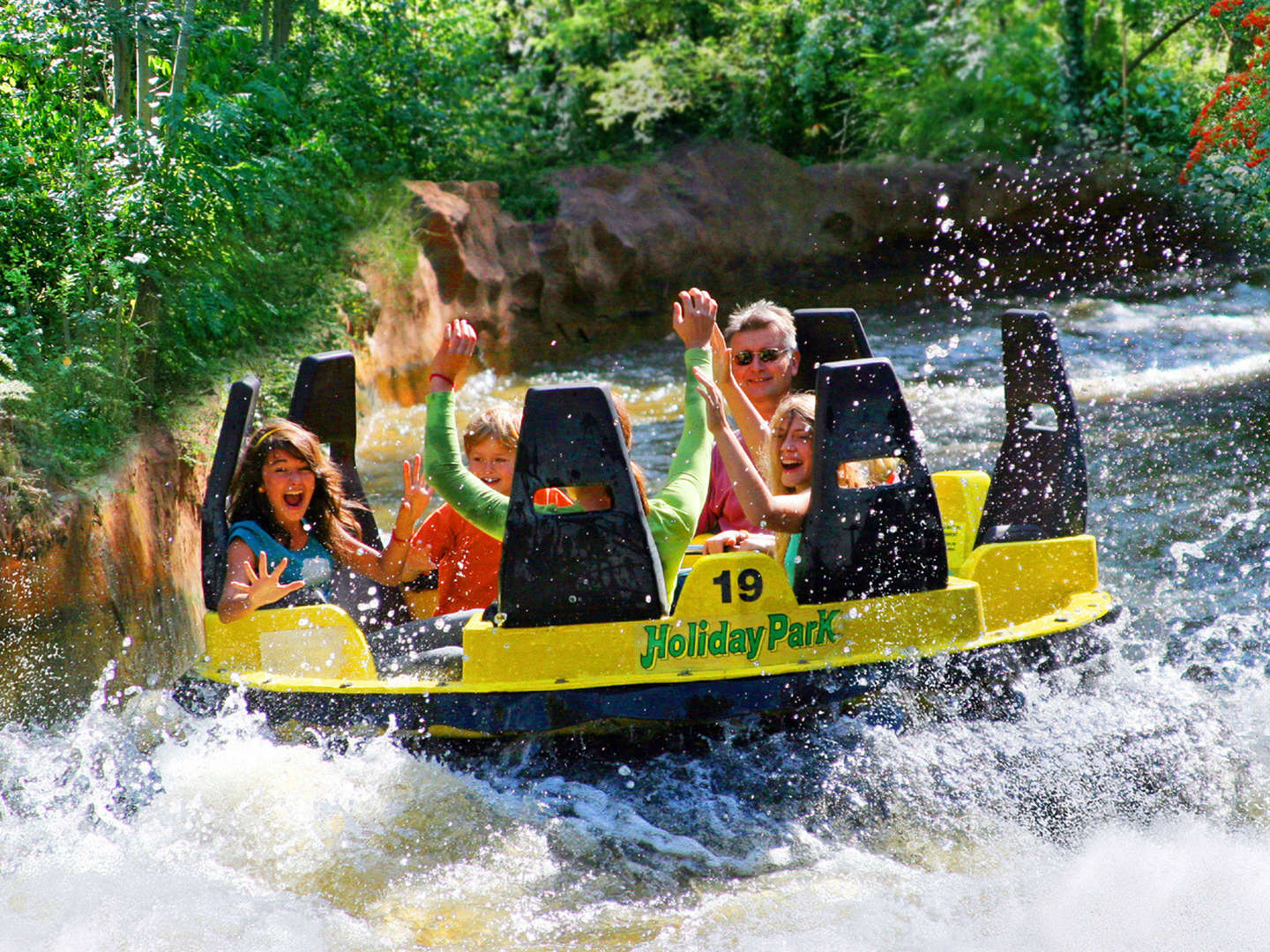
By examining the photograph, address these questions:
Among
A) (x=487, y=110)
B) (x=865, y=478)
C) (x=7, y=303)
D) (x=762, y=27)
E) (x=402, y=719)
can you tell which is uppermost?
(x=762, y=27)

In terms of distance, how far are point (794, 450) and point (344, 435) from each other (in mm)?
1630

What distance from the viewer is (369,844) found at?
334 cm

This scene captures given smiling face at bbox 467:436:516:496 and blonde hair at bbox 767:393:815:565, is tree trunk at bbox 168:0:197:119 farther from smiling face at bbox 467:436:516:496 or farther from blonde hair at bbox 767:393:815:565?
blonde hair at bbox 767:393:815:565

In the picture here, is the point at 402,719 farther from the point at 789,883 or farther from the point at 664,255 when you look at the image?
the point at 664,255

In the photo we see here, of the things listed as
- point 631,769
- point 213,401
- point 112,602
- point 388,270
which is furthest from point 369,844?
point 388,270

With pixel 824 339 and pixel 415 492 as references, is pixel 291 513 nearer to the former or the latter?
pixel 415 492

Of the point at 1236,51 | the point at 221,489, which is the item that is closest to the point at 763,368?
the point at 221,489

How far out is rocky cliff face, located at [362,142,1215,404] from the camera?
11.5m

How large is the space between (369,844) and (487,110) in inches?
394

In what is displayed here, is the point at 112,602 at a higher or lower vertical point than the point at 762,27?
lower

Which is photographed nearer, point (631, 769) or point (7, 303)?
point (631, 769)

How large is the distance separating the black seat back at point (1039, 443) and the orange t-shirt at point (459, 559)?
161 cm

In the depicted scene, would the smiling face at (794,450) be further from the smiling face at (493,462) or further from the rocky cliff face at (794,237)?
the rocky cliff face at (794,237)

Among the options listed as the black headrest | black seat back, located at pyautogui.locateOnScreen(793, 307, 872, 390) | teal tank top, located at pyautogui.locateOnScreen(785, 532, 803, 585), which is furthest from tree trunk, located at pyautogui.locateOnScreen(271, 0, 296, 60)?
teal tank top, located at pyautogui.locateOnScreen(785, 532, 803, 585)
